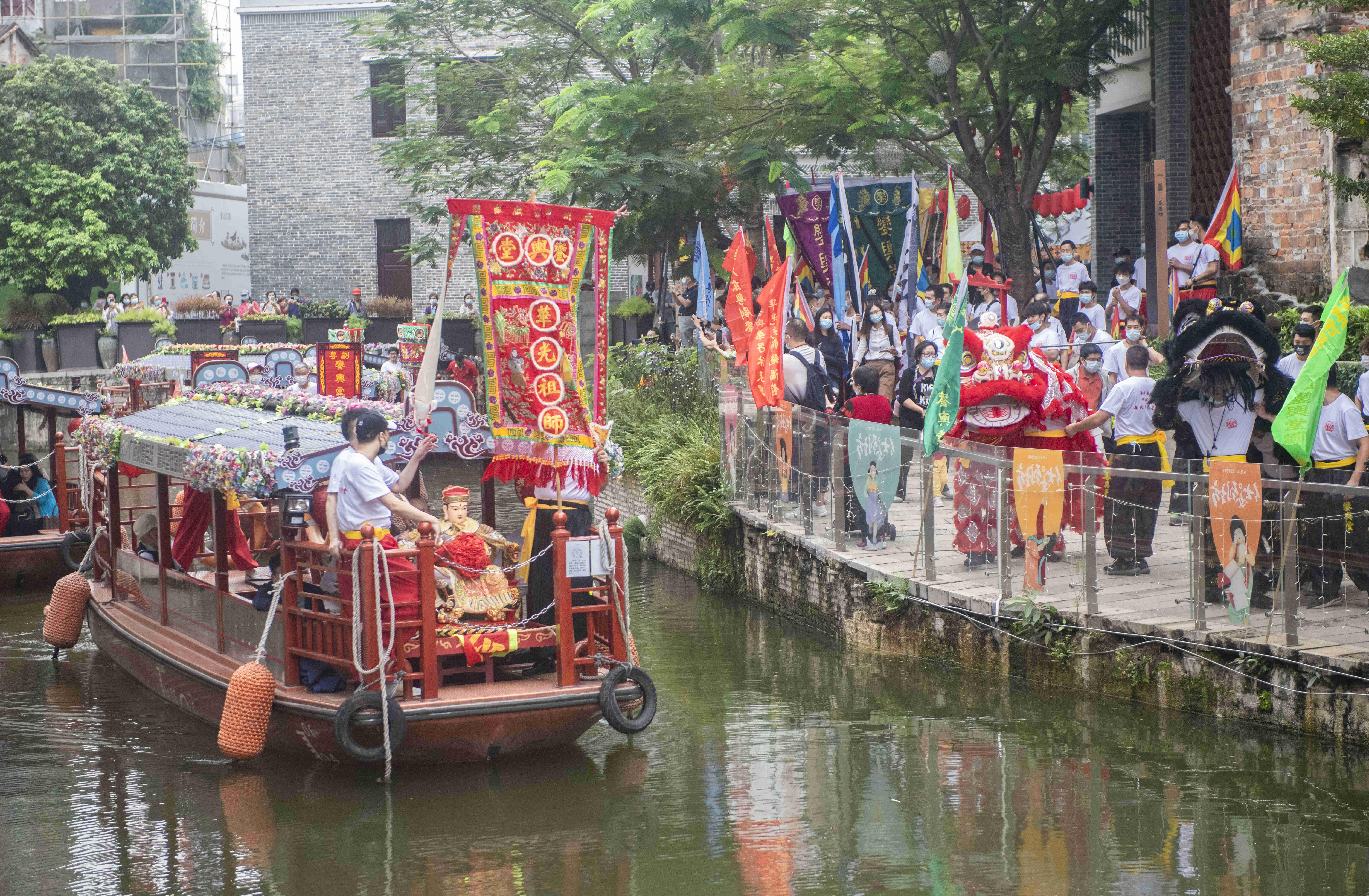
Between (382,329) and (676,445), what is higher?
(382,329)

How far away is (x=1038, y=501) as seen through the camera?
10.4 metres

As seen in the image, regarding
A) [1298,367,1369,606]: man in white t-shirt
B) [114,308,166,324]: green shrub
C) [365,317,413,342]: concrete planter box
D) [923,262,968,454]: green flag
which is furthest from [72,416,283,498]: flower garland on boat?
[365,317,413,342]: concrete planter box

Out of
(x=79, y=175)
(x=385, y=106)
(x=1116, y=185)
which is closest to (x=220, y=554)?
(x=1116, y=185)

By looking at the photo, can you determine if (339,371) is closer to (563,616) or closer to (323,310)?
(563,616)

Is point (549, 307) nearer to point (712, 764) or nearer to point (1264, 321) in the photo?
point (712, 764)

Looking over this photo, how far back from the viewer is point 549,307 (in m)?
9.66

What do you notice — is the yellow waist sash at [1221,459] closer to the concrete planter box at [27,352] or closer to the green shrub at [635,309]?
the green shrub at [635,309]

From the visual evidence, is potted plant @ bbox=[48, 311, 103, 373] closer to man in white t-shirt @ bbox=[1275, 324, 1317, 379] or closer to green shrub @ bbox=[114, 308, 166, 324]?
green shrub @ bbox=[114, 308, 166, 324]

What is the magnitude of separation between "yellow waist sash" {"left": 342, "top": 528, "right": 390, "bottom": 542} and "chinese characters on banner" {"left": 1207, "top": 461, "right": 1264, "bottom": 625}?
5127 mm

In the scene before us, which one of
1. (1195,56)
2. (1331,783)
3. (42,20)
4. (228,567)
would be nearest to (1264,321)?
(1331,783)

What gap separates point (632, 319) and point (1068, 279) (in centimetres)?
1285

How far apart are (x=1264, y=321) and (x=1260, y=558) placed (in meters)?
2.74

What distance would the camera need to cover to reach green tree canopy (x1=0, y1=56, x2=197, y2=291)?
35.7 m

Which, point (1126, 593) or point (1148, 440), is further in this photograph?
point (1148, 440)
